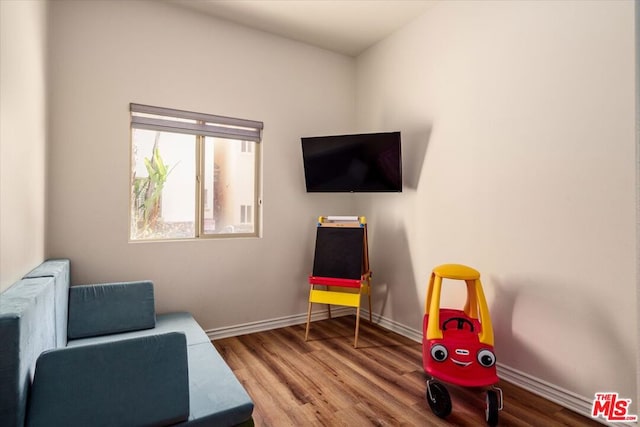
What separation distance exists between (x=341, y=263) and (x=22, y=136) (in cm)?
248

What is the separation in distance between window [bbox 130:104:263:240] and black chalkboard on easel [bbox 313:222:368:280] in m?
0.73

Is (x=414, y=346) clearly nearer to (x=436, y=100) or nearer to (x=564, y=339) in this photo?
(x=564, y=339)

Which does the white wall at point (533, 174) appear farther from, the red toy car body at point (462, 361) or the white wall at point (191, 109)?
the white wall at point (191, 109)

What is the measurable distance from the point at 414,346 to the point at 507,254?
118 cm

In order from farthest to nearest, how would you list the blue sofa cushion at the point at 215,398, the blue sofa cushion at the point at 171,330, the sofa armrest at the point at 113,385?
the blue sofa cushion at the point at 171,330, the blue sofa cushion at the point at 215,398, the sofa armrest at the point at 113,385

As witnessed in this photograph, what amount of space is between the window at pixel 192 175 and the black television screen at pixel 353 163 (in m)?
0.59

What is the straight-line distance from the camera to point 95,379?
130cm

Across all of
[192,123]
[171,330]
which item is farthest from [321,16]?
Answer: [171,330]

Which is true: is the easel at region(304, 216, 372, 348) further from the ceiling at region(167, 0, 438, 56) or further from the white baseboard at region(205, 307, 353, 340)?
the ceiling at region(167, 0, 438, 56)

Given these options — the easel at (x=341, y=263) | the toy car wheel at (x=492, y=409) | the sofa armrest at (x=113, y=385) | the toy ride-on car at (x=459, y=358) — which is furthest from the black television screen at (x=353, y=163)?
the sofa armrest at (x=113, y=385)

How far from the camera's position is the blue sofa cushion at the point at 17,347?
109cm

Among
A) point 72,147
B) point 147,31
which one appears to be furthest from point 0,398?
point 147,31

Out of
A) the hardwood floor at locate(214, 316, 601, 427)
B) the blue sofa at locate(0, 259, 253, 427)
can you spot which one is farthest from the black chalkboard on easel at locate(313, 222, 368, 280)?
the blue sofa at locate(0, 259, 253, 427)

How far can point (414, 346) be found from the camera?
10.0 feet
